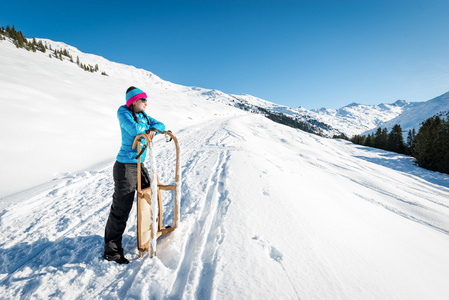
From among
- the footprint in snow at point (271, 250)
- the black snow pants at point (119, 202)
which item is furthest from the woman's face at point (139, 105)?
the footprint in snow at point (271, 250)

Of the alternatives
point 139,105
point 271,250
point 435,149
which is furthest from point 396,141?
point 139,105

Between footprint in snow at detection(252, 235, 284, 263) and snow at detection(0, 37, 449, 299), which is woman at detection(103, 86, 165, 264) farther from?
footprint in snow at detection(252, 235, 284, 263)

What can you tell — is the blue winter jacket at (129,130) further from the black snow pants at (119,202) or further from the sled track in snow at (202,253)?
the sled track in snow at (202,253)

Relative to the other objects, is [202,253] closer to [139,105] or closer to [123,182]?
[123,182]

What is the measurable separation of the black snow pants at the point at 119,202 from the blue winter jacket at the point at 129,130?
10 cm

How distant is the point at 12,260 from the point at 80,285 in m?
1.35

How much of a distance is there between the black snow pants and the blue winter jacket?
0.34 feet

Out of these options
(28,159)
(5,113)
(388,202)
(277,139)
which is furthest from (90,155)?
(277,139)

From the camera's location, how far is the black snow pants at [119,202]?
2404mm

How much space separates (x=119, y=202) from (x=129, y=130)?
95cm

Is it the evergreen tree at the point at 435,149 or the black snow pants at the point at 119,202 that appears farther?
the evergreen tree at the point at 435,149

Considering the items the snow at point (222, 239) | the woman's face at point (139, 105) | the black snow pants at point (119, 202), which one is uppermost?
the woman's face at point (139, 105)

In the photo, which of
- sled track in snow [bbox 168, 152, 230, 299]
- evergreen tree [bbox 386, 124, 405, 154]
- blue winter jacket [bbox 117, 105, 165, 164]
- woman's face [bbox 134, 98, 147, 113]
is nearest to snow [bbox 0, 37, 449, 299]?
sled track in snow [bbox 168, 152, 230, 299]

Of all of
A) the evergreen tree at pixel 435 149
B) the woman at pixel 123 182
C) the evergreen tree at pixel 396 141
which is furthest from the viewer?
the evergreen tree at pixel 396 141
